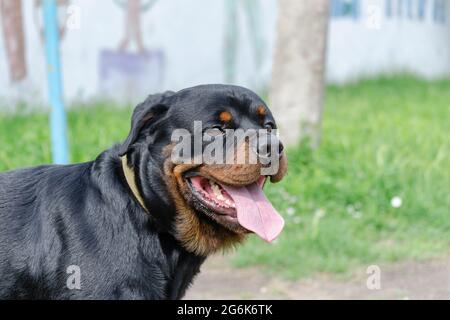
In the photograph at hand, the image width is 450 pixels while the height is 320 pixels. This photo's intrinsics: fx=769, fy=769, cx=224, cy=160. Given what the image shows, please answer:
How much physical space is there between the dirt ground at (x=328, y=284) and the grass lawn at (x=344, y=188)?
0.11m

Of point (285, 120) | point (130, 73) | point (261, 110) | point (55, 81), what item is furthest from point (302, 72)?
point (261, 110)

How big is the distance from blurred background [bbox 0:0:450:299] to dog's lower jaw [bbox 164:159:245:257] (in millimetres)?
1637

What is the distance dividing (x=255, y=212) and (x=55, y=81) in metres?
3.15

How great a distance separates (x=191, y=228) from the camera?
3.54m

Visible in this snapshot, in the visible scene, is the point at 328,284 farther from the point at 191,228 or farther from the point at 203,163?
the point at 203,163

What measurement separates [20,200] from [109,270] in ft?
1.98

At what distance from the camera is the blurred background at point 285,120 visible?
5.75 meters

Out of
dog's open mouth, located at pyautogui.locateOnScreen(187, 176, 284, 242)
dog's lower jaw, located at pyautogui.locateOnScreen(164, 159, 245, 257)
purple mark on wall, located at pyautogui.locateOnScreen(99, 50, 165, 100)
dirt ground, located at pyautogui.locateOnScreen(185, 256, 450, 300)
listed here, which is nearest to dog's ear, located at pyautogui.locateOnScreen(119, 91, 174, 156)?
dog's lower jaw, located at pyautogui.locateOnScreen(164, 159, 245, 257)

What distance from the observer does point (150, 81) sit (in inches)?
394

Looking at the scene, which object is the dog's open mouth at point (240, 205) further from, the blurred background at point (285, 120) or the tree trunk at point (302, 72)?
the tree trunk at point (302, 72)

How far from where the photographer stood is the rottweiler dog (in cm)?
336

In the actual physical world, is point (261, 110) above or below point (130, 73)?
above

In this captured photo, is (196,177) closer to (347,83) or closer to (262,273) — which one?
(262,273)
